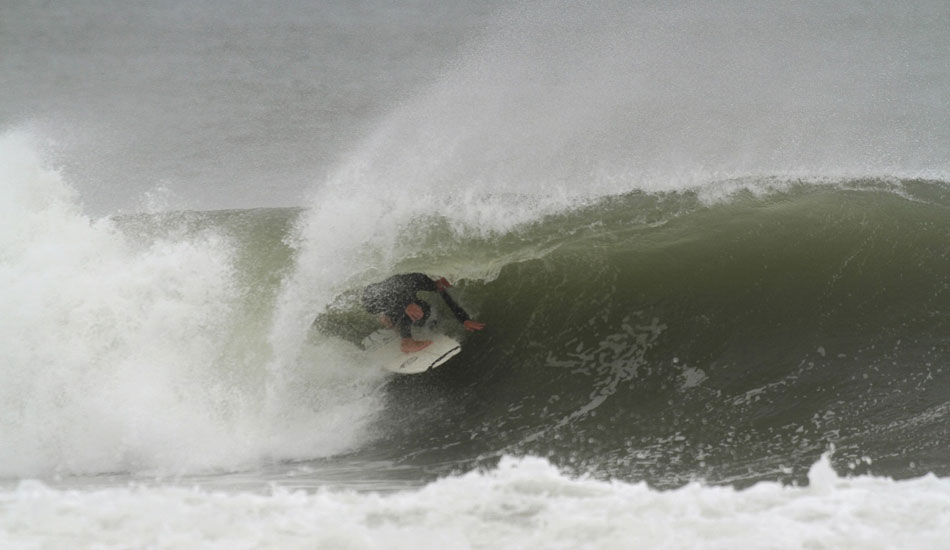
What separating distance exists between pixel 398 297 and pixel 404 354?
1.22 feet

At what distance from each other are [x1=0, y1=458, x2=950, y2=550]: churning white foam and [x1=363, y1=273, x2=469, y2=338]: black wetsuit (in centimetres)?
135

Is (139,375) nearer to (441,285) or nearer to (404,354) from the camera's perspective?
(404,354)

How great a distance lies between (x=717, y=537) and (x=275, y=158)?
201 inches

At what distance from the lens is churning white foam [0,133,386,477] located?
15.4 ft

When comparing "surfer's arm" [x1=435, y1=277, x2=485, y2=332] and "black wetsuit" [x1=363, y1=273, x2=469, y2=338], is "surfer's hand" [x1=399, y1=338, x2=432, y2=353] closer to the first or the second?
"black wetsuit" [x1=363, y1=273, x2=469, y2=338]

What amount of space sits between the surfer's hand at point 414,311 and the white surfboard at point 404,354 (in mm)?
217

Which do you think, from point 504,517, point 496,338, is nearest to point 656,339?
point 496,338

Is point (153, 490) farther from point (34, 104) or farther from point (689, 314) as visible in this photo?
point (34, 104)

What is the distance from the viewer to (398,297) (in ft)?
15.5

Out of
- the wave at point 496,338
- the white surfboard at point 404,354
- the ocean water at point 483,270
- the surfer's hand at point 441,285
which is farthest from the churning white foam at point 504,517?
the surfer's hand at point 441,285

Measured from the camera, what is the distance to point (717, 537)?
10.5ft

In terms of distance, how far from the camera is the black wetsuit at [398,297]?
4.74 m

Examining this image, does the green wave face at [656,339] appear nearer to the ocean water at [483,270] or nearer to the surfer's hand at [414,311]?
the ocean water at [483,270]

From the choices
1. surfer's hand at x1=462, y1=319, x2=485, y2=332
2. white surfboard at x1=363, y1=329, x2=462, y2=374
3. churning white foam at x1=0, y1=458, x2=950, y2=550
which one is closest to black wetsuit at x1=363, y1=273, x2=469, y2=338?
white surfboard at x1=363, y1=329, x2=462, y2=374
